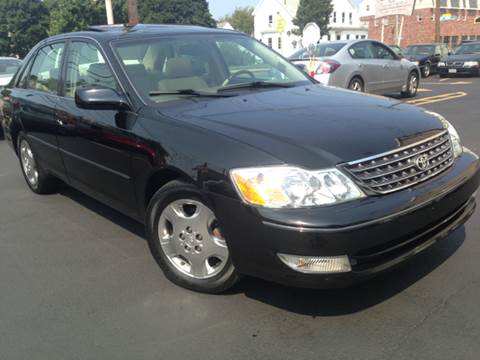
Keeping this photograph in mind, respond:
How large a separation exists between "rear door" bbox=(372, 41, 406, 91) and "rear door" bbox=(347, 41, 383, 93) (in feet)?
0.57

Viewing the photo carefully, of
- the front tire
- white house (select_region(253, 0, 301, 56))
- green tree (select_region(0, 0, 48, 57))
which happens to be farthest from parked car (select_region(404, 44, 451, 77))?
green tree (select_region(0, 0, 48, 57))

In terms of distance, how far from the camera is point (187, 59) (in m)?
3.94

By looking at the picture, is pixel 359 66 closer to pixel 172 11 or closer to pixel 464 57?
pixel 464 57

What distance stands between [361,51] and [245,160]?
9806 mm

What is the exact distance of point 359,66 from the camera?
11195 mm

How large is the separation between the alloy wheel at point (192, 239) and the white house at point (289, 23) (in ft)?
233

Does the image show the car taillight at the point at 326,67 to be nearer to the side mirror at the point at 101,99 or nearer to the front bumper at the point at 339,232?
the side mirror at the point at 101,99

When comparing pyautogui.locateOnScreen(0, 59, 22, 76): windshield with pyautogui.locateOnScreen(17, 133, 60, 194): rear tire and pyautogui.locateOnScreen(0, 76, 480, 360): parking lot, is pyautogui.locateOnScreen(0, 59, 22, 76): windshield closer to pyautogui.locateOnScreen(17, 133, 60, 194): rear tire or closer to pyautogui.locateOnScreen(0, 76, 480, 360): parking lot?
pyautogui.locateOnScreen(17, 133, 60, 194): rear tire

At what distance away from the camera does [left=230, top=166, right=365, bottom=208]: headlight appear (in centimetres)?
254

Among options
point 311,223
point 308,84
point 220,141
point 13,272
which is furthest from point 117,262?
point 308,84

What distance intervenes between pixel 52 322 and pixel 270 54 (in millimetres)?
3017

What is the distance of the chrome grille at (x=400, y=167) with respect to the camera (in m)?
2.62

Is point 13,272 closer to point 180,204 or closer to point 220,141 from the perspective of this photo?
point 180,204

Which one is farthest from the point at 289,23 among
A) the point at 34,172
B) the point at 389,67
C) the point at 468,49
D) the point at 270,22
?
the point at 34,172
